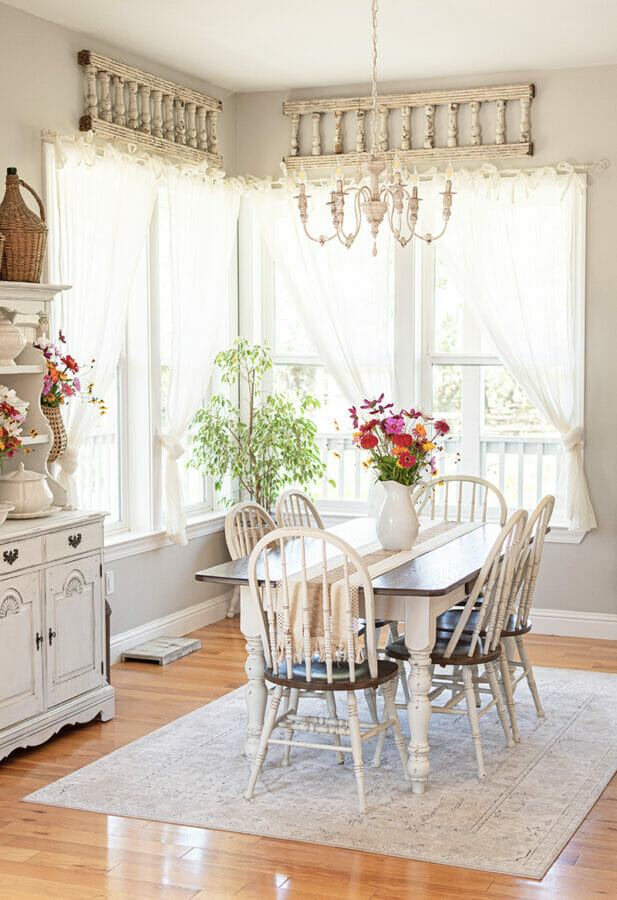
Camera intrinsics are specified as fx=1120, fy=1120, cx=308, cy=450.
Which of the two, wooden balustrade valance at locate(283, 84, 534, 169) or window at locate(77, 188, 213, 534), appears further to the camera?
wooden balustrade valance at locate(283, 84, 534, 169)

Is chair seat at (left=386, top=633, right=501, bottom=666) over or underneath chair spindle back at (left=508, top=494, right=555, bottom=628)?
underneath

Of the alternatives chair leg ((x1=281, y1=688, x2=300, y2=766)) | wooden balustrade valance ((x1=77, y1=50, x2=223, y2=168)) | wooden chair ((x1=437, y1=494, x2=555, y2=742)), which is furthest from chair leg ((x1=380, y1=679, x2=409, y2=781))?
wooden balustrade valance ((x1=77, y1=50, x2=223, y2=168))

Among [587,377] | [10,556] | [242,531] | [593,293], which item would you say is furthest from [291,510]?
[593,293]

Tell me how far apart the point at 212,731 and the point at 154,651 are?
1.14 m

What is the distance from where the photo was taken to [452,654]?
3924 millimetres

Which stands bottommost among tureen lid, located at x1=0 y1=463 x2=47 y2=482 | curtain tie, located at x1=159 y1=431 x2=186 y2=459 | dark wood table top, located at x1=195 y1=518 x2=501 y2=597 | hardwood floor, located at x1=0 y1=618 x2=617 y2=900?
hardwood floor, located at x1=0 y1=618 x2=617 y2=900

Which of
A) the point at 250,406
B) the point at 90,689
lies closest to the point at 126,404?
the point at 250,406

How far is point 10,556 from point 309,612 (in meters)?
1.17

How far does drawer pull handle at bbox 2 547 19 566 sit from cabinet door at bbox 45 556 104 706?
21 centimetres

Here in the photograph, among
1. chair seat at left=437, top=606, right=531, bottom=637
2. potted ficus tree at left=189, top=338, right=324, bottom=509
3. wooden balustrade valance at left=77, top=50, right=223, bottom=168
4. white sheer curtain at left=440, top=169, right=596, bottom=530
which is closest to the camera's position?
chair seat at left=437, top=606, right=531, bottom=637

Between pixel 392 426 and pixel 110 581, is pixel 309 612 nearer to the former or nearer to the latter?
pixel 392 426

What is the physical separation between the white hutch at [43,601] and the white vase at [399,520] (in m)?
1.17

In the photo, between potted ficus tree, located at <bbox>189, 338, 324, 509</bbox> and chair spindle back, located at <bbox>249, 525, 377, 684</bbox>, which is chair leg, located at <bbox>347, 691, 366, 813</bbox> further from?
potted ficus tree, located at <bbox>189, 338, 324, 509</bbox>

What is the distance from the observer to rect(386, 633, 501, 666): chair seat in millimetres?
3881
